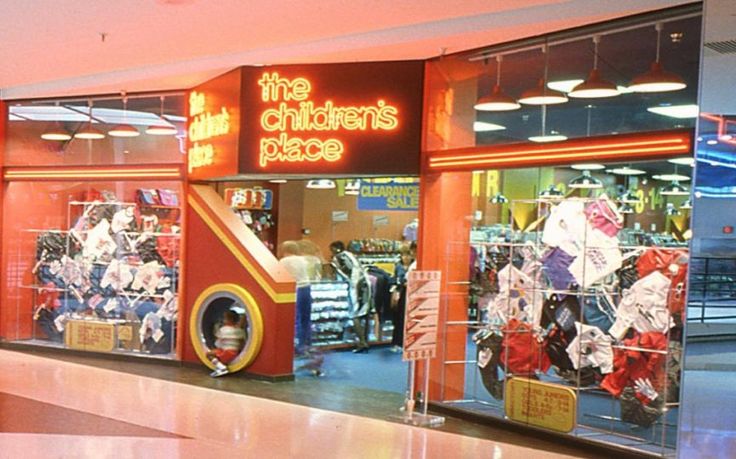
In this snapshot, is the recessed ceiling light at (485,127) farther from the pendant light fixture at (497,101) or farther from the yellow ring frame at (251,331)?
the yellow ring frame at (251,331)

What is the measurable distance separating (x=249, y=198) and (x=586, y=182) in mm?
7130

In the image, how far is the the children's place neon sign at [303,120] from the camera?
28.8 ft

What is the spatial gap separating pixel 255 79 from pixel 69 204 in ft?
12.6

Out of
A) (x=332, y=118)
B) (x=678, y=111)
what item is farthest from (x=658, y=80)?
(x=332, y=118)

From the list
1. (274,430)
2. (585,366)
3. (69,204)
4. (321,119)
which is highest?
(321,119)

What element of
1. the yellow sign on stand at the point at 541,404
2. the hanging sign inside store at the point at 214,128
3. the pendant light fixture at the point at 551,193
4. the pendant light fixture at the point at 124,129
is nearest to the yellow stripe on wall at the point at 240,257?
the hanging sign inside store at the point at 214,128

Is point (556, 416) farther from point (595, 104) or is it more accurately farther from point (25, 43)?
point (25, 43)

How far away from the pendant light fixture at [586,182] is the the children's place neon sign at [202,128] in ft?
13.5

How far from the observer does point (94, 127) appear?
11.7m

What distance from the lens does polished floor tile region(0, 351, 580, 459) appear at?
6.79 m

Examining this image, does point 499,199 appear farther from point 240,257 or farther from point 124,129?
point 124,129

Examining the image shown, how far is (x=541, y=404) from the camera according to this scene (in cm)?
746

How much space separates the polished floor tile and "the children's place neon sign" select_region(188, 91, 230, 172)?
2.58 m

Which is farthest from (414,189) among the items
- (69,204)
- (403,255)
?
(69,204)
